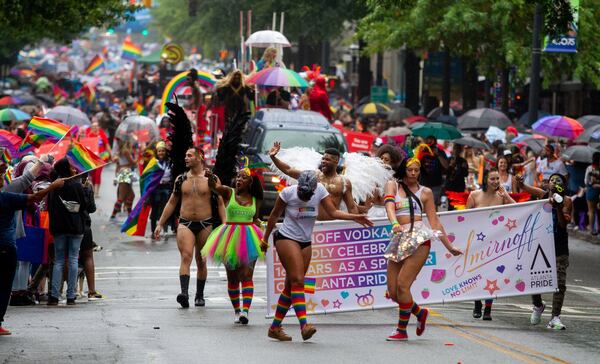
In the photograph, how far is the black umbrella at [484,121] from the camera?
34188 millimetres

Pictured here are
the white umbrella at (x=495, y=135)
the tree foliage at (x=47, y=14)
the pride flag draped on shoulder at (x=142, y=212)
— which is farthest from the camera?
the white umbrella at (x=495, y=135)

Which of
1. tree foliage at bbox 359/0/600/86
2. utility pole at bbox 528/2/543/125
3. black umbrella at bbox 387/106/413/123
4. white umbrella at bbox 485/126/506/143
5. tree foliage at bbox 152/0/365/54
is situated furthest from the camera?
tree foliage at bbox 152/0/365/54

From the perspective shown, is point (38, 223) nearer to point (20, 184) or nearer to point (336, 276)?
point (20, 184)

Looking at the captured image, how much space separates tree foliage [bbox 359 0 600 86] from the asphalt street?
1759 centimetres

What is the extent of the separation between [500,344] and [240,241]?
9.89 feet

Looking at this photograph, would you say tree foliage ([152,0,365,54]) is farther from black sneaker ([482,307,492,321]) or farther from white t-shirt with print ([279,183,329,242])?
white t-shirt with print ([279,183,329,242])

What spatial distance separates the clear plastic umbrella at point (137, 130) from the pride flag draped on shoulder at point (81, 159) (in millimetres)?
15780

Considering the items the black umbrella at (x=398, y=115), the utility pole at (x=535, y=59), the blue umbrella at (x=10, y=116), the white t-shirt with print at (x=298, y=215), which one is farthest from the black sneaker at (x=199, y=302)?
the black umbrella at (x=398, y=115)

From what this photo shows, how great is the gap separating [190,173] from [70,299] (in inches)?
82.9

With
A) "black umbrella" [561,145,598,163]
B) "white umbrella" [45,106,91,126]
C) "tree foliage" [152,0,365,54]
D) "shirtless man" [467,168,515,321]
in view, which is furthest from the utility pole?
"tree foliage" [152,0,365,54]

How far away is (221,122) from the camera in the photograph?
29.6 meters

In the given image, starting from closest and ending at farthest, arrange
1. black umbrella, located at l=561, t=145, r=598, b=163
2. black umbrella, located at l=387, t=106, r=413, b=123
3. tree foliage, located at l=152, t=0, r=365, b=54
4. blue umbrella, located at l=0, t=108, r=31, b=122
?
black umbrella, located at l=561, t=145, r=598, b=163 → blue umbrella, located at l=0, t=108, r=31, b=122 → black umbrella, located at l=387, t=106, r=413, b=123 → tree foliage, located at l=152, t=0, r=365, b=54

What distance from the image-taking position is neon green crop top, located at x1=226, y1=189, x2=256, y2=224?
46.9 ft

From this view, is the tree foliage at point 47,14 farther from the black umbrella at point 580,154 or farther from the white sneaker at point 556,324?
the white sneaker at point 556,324
